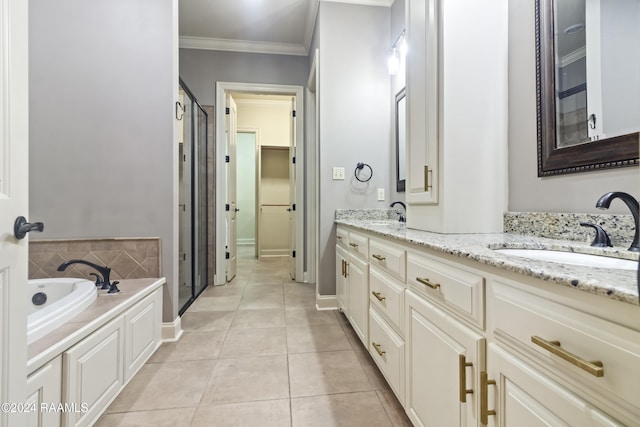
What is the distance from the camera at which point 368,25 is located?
2662 millimetres

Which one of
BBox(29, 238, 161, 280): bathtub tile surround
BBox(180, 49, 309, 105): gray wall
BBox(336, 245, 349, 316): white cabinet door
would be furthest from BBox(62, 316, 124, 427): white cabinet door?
BBox(180, 49, 309, 105): gray wall

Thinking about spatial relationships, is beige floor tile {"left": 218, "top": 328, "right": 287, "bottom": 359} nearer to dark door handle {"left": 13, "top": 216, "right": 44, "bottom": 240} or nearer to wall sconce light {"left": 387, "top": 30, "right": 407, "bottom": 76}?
dark door handle {"left": 13, "top": 216, "right": 44, "bottom": 240}

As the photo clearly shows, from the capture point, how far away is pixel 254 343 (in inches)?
77.4

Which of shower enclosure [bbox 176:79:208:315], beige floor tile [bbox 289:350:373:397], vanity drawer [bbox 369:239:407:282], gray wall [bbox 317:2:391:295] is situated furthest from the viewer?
gray wall [bbox 317:2:391:295]

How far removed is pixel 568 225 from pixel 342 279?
150 cm

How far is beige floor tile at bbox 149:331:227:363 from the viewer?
5.85 ft

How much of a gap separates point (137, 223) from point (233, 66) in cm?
234

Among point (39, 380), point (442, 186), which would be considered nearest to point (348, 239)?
point (442, 186)

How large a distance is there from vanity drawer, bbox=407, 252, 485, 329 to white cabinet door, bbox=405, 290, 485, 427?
0.14ft

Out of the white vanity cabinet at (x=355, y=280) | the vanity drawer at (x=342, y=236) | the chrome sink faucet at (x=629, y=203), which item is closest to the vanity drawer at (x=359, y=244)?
the white vanity cabinet at (x=355, y=280)

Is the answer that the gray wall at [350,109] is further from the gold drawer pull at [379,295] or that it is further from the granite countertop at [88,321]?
the granite countertop at [88,321]

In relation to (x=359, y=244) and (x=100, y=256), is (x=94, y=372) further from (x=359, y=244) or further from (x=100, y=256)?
(x=359, y=244)

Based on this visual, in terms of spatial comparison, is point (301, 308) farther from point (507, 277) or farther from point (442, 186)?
point (507, 277)

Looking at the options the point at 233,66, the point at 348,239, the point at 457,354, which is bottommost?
the point at 457,354
